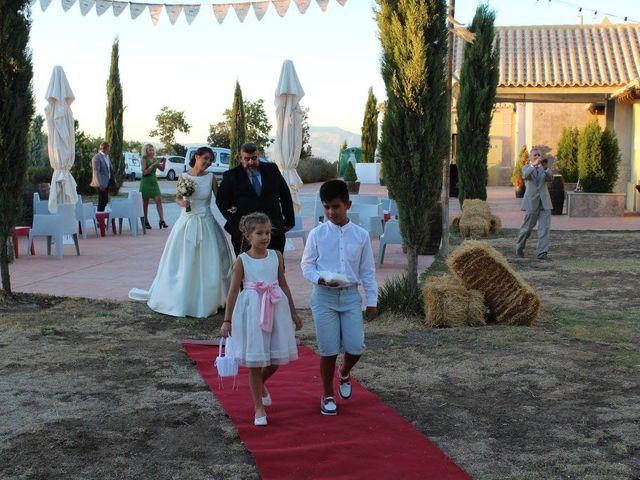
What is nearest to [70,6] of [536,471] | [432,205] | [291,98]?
[291,98]

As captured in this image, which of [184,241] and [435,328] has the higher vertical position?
[184,241]

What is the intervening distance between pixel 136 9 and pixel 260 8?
7.73 feet

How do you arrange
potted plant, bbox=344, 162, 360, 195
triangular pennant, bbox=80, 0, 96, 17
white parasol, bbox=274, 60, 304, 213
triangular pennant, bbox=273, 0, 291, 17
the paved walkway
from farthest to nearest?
potted plant, bbox=344, 162, 360, 195, white parasol, bbox=274, 60, 304, 213, triangular pennant, bbox=80, 0, 96, 17, triangular pennant, bbox=273, 0, 291, 17, the paved walkway

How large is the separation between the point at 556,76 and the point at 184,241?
1959cm

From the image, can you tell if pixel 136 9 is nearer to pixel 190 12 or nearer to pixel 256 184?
pixel 190 12

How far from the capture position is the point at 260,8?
14.3m

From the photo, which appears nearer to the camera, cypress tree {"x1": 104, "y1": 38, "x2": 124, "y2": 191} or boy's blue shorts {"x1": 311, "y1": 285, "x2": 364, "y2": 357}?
boy's blue shorts {"x1": 311, "y1": 285, "x2": 364, "y2": 357}

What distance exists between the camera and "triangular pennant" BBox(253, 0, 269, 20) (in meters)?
14.1

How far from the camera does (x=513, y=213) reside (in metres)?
23.5

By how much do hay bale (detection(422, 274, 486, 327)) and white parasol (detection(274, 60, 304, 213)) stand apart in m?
6.71

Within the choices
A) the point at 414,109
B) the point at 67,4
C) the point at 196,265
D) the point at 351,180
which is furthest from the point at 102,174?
the point at 351,180

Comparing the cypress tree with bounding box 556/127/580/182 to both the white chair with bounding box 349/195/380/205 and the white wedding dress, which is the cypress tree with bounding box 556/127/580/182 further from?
the white wedding dress

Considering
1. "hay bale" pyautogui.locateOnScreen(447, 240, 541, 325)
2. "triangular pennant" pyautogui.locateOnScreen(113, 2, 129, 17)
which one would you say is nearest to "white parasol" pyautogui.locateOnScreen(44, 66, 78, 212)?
"triangular pennant" pyautogui.locateOnScreen(113, 2, 129, 17)

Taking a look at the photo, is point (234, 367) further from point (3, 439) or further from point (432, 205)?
point (432, 205)
